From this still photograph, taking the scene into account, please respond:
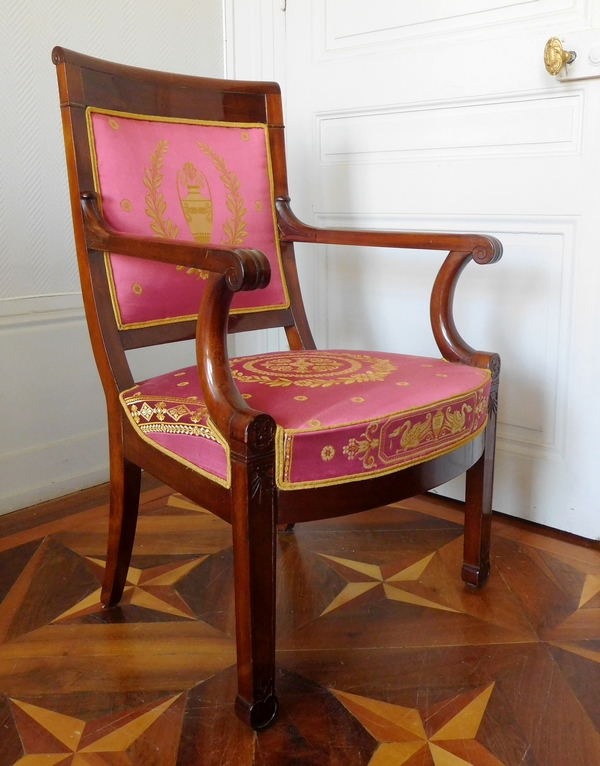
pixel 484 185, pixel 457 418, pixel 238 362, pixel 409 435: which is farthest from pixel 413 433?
pixel 484 185

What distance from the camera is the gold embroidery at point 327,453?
2.98 ft

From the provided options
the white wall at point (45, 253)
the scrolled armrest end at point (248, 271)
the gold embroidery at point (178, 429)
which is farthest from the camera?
the white wall at point (45, 253)

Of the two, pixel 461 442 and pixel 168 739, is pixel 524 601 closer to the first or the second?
pixel 461 442

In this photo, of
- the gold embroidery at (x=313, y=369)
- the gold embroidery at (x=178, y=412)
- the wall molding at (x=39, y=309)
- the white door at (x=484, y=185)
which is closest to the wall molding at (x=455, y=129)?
the white door at (x=484, y=185)

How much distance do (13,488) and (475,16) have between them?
1.49 metres

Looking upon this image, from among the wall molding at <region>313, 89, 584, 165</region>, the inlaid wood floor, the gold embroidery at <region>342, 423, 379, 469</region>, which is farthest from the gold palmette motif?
the wall molding at <region>313, 89, 584, 165</region>

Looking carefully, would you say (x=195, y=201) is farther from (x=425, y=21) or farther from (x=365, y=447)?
(x=425, y=21)

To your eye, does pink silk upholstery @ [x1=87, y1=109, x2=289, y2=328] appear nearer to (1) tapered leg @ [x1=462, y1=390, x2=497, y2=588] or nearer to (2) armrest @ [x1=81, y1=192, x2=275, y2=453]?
(2) armrest @ [x1=81, y1=192, x2=275, y2=453]

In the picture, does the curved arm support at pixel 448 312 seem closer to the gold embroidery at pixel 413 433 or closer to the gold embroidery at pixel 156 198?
the gold embroidery at pixel 413 433

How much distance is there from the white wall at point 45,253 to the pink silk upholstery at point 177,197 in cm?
54

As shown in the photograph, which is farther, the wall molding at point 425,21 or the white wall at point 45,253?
the white wall at point 45,253

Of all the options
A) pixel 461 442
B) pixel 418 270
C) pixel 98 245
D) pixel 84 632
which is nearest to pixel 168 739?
pixel 84 632

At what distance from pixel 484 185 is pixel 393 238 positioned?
37cm

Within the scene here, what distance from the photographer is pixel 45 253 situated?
1700mm
